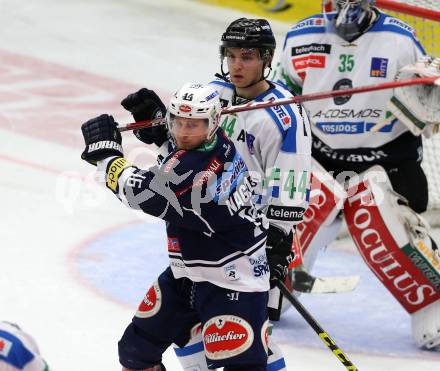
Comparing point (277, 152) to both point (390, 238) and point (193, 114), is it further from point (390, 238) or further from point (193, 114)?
point (390, 238)

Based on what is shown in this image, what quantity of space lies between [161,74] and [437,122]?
421cm

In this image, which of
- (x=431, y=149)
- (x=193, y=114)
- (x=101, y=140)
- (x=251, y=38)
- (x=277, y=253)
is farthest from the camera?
(x=431, y=149)

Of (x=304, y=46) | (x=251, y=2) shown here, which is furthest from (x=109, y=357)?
(x=251, y=2)

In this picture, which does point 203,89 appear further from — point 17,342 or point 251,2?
point 251,2

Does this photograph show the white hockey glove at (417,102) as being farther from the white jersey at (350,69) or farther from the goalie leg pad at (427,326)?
the goalie leg pad at (427,326)

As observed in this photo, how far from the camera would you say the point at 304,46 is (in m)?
5.24

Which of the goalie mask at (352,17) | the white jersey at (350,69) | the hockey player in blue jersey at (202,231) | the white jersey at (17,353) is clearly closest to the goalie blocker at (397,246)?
the white jersey at (350,69)

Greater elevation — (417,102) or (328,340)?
(417,102)

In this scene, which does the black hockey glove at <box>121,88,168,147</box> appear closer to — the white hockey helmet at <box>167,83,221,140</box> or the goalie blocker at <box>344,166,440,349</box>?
the white hockey helmet at <box>167,83,221,140</box>

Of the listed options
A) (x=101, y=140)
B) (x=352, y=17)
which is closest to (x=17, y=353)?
(x=101, y=140)

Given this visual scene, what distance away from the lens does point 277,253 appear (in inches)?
168

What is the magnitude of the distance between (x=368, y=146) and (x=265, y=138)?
1068mm

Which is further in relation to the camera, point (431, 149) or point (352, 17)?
point (431, 149)

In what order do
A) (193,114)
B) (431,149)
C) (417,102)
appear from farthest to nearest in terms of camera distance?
1. (431,149)
2. (417,102)
3. (193,114)
